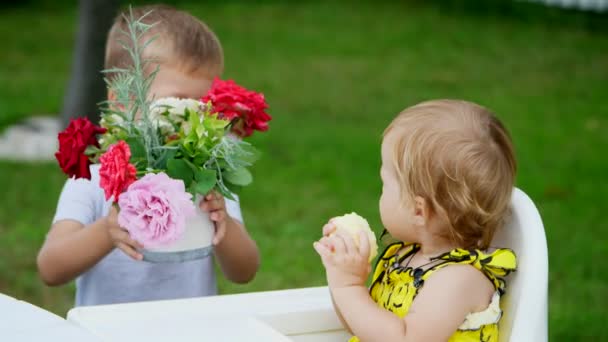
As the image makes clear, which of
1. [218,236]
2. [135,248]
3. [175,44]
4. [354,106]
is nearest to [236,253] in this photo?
[218,236]

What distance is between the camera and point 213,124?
2.06m

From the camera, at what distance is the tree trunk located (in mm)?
6012

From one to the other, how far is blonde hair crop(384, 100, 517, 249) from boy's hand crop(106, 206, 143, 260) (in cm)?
63

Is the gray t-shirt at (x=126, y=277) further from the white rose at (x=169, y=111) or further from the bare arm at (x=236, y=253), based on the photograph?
the white rose at (x=169, y=111)

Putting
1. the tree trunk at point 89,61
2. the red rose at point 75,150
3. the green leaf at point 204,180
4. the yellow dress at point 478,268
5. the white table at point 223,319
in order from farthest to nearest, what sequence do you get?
the tree trunk at point 89,61, the red rose at point 75,150, the green leaf at point 204,180, the yellow dress at point 478,268, the white table at point 223,319

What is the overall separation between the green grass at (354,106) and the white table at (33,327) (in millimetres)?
2270

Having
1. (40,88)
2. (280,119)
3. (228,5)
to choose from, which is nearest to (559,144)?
(280,119)

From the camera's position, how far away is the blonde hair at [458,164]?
1.91 metres

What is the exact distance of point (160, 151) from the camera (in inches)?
83.0

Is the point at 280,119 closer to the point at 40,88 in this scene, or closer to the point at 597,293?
the point at 40,88

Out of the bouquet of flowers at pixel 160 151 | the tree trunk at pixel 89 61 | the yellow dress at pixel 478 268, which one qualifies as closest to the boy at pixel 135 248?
the bouquet of flowers at pixel 160 151

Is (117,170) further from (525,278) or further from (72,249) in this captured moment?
(525,278)

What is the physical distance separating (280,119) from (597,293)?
3683mm

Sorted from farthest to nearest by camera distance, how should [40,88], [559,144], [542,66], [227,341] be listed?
[542,66]
[40,88]
[559,144]
[227,341]
